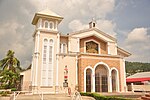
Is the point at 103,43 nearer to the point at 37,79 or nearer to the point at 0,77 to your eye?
the point at 37,79

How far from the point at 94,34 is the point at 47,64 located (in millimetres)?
8881

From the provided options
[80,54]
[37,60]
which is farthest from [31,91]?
[80,54]

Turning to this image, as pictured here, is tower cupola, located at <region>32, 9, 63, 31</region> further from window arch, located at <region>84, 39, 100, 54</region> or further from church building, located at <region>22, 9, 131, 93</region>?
window arch, located at <region>84, 39, 100, 54</region>

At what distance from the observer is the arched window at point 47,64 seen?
22.4 metres

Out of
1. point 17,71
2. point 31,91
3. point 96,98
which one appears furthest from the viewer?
point 17,71

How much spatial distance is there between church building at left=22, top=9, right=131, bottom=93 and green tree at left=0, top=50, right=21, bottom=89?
1.76 m

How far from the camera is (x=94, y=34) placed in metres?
27.2

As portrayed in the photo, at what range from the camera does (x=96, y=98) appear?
15.6 m

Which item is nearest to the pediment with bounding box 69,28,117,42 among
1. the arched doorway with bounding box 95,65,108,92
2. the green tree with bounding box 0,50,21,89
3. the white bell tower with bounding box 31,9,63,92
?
the white bell tower with bounding box 31,9,63,92

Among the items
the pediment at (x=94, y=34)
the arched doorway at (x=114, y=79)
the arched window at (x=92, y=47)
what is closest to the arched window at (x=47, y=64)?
the pediment at (x=94, y=34)

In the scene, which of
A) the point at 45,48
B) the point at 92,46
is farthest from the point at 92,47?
the point at 45,48

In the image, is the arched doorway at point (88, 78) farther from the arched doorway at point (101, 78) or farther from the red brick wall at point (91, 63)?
the arched doorway at point (101, 78)

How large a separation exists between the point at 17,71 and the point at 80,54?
430 inches

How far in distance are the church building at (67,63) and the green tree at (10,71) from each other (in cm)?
176
